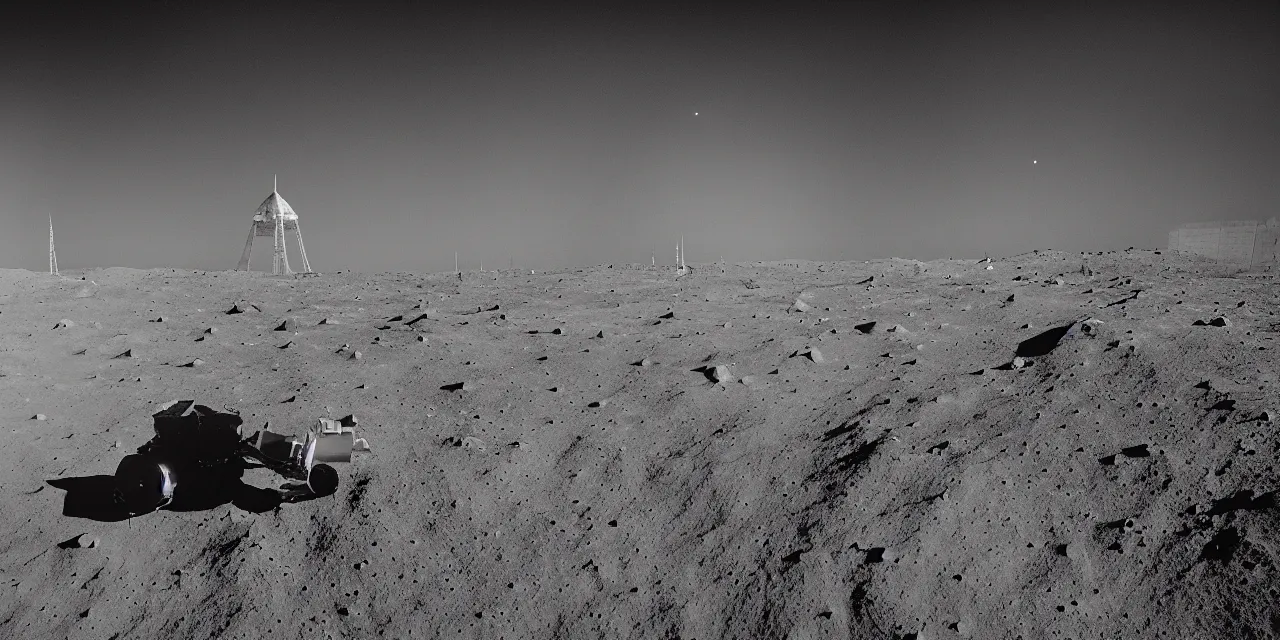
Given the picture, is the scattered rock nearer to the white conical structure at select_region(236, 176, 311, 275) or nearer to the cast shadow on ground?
the cast shadow on ground

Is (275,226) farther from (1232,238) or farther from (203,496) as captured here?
(1232,238)

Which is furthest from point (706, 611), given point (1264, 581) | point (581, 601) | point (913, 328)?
point (913, 328)

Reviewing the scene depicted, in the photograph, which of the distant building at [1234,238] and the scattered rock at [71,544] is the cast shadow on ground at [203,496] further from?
the distant building at [1234,238]

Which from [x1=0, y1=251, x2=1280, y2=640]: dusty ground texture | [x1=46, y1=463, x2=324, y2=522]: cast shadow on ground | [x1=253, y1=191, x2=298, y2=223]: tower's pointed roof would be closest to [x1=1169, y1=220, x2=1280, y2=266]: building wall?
[x1=0, y1=251, x2=1280, y2=640]: dusty ground texture

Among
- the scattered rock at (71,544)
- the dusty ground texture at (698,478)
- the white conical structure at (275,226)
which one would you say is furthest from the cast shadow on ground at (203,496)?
the white conical structure at (275,226)

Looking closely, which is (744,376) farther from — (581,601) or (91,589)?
(91,589)

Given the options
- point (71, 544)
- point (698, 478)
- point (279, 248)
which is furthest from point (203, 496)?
point (279, 248)

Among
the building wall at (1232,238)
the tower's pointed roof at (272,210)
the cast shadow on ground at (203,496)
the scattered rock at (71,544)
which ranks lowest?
the scattered rock at (71,544)
